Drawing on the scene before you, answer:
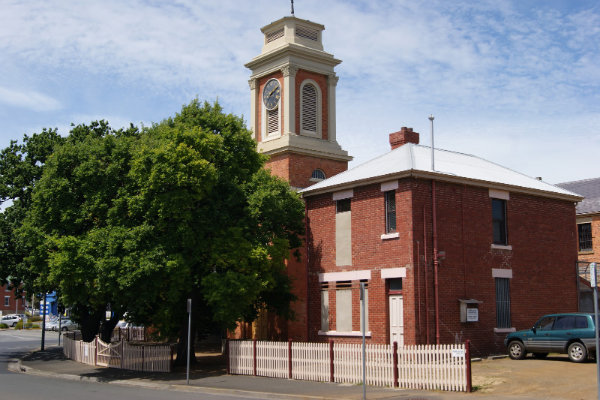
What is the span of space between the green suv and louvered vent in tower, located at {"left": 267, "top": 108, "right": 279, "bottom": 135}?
1795cm

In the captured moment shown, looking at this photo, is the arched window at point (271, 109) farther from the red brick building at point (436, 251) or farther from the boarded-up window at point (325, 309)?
the boarded-up window at point (325, 309)

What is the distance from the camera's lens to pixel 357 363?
19.9 meters

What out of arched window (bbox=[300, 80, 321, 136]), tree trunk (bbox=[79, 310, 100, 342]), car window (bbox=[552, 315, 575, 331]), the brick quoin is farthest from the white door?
tree trunk (bbox=[79, 310, 100, 342])

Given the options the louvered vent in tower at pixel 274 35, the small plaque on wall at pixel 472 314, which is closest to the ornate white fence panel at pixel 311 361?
the small plaque on wall at pixel 472 314

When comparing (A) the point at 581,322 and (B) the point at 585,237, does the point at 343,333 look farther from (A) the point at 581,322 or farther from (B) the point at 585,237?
(B) the point at 585,237

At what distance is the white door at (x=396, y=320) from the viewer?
23.9 m

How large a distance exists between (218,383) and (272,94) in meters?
19.3

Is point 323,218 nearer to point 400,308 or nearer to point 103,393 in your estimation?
point 400,308

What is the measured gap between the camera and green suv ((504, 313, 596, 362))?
2078 cm

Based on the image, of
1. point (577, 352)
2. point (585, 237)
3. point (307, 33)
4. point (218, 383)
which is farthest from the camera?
point (585, 237)

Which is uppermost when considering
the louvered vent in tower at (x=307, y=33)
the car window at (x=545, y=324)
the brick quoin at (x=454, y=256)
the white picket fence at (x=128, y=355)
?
the louvered vent in tower at (x=307, y=33)

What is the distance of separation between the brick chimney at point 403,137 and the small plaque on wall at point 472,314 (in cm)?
931

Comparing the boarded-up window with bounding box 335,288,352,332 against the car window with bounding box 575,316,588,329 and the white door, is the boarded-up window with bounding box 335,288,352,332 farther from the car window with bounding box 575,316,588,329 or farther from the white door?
the car window with bounding box 575,316,588,329

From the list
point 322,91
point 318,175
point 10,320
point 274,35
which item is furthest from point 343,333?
point 10,320
